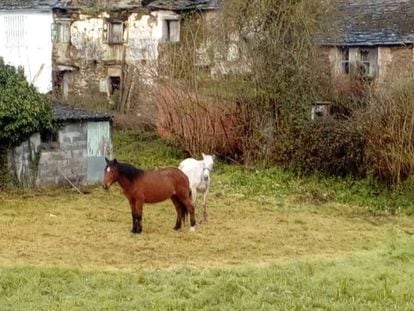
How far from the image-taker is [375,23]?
1383 inches

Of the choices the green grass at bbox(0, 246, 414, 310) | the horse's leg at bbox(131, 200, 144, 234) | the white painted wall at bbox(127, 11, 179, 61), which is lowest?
the green grass at bbox(0, 246, 414, 310)

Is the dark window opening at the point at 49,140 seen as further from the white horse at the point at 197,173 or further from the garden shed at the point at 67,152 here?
the white horse at the point at 197,173

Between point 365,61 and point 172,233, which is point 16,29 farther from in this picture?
point 172,233

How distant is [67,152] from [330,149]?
23.6 ft

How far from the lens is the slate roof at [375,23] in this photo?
1326 inches

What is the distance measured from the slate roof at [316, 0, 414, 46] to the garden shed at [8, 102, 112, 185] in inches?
449

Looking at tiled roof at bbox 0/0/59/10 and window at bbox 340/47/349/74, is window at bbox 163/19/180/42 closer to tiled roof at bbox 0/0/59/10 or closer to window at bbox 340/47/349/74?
tiled roof at bbox 0/0/59/10

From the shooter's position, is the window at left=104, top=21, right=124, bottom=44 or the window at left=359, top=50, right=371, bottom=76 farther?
the window at left=104, top=21, right=124, bottom=44

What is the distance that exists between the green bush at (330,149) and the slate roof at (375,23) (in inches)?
320

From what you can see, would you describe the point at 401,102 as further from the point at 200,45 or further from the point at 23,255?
the point at 23,255

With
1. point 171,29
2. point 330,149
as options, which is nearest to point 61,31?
point 171,29

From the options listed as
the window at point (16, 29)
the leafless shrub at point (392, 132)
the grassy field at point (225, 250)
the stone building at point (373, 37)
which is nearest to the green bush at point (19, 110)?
the grassy field at point (225, 250)

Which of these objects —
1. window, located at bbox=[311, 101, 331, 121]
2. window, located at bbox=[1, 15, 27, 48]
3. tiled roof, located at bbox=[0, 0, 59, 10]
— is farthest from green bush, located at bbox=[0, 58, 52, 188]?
window, located at bbox=[1, 15, 27, 48]

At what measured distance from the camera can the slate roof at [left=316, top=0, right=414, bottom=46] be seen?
111ft
